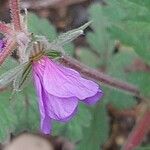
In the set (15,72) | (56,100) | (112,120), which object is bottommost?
(112,120)

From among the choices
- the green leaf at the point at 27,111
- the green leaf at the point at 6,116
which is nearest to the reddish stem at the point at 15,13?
the green leaf at the point at 6,116

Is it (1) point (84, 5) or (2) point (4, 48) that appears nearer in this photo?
(2) point (4, 48)

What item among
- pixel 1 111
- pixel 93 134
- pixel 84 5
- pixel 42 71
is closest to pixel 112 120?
pixel 93 134

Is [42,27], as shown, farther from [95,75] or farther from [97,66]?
[95,75]

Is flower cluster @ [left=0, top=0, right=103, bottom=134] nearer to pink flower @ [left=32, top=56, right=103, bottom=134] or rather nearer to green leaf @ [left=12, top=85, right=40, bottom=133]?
pink flower @ [left=32, top=56, right=103, bottom=134]

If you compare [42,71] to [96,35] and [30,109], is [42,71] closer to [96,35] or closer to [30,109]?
[30,109]

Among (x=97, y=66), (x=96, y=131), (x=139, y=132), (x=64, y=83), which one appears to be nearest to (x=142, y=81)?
(x=139, y=132)
